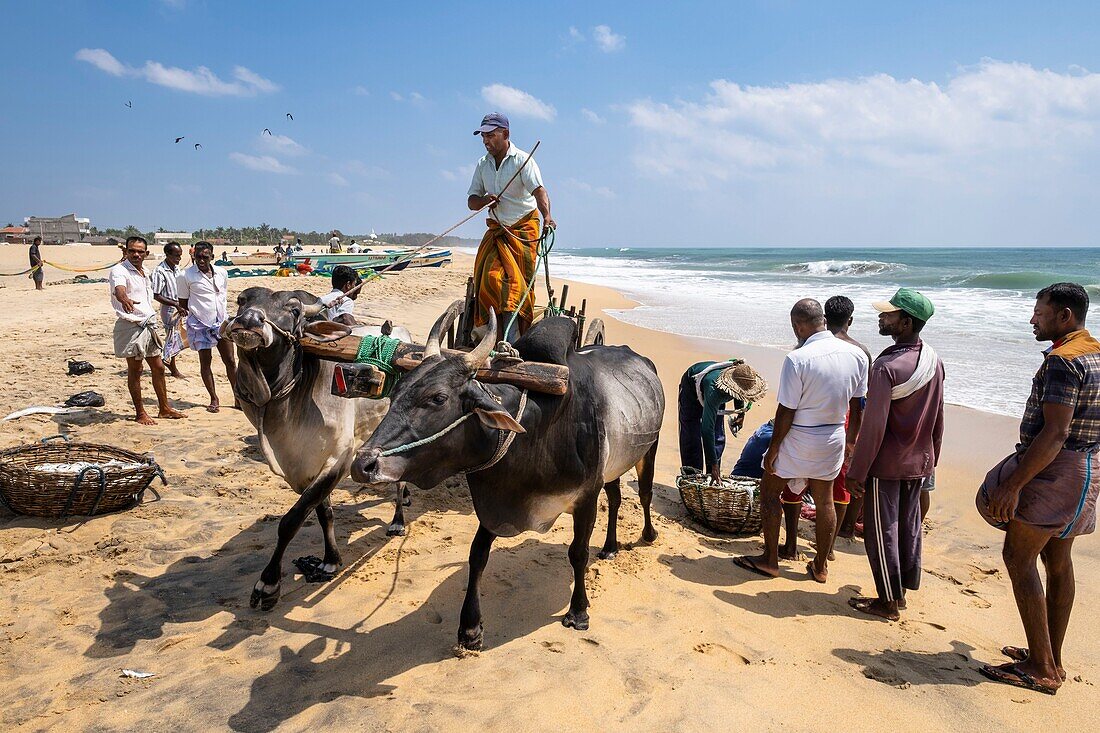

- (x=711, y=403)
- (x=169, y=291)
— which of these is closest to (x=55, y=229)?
(x=169, y=291)

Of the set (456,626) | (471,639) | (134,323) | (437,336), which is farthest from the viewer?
(134,323)

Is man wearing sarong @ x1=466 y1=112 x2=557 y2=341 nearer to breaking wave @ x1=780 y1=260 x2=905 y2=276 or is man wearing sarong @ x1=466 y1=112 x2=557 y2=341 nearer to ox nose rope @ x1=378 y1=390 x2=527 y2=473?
ox nose rope @ x1=378 y1=390 x2=527 y2=473

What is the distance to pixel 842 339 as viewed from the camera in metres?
5.15

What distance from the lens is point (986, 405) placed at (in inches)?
368

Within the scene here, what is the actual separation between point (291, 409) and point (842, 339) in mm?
4022

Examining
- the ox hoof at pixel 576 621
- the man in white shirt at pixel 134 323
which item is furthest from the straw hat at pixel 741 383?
the man in white shirt at pixel 134 323

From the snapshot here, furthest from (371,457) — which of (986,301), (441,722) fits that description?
(986,301)

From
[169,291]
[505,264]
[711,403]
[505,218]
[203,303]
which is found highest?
[505,218]

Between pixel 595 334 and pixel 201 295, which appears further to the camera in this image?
pixel 201 295

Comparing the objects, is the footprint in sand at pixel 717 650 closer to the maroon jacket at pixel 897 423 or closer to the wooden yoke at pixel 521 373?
the maroon jacket at pixel 897 423

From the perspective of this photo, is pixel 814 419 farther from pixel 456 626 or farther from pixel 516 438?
pixel 456 626

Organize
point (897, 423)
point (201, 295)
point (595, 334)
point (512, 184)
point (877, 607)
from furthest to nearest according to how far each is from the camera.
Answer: point (201, 295) → point (595, 334) → point (512, 184) → point (877, 607) → point (897, 423)

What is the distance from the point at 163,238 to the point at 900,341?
62.3 metres

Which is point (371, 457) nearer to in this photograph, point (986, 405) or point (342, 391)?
point (342, 391)
